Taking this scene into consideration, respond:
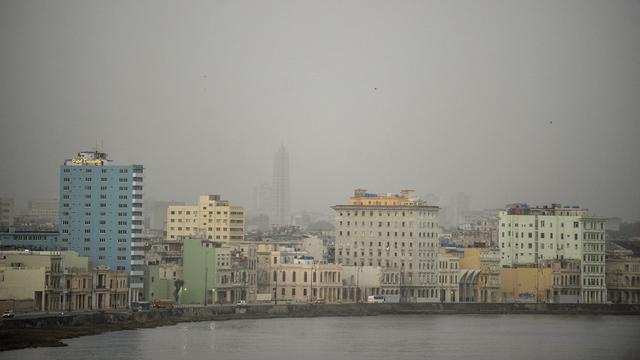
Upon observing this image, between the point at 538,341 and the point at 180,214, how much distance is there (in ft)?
182

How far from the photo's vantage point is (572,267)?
448ft

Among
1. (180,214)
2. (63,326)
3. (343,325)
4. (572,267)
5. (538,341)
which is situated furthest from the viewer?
(180,214)

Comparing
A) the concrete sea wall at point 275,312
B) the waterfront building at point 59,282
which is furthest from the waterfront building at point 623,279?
the waterfront building at point 59,282

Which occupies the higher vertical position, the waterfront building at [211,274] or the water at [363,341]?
the waterfront building at [211,274]

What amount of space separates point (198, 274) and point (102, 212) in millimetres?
7011

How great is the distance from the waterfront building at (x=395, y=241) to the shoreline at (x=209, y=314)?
3.76 meters

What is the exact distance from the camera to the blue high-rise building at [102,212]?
116312mm

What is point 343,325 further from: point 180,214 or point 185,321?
point 180,214

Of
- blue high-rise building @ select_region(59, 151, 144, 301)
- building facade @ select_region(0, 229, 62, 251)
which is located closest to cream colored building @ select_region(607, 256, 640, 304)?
blue high-rise building @ select_region(59, 151, 144, 301)

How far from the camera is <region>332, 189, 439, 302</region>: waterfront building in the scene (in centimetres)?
13338

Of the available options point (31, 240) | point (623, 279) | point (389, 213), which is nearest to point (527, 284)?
point (623, 279)

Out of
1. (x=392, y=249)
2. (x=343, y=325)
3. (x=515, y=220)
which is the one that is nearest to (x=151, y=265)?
(x=343, y=325)

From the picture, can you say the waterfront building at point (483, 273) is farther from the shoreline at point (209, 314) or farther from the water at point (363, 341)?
the water at point (363, 341)

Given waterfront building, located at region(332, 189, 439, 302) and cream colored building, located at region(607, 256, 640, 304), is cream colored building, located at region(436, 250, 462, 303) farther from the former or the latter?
cream colored building, located at region(607, 256, 640, 304)
